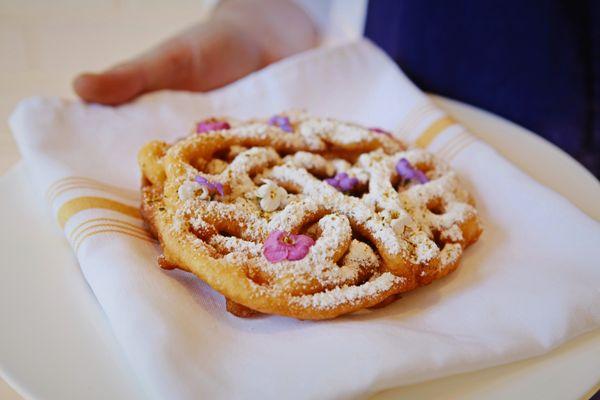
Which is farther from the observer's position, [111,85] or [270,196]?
[111,85]

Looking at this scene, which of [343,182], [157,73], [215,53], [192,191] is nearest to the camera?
[192,191]

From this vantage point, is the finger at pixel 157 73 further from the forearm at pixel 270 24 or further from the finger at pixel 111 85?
the forearm at pixel 270 24

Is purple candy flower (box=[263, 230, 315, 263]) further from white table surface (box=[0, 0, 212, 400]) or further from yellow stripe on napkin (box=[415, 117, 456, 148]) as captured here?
white table surface (box=[0, 0, 212, 400])

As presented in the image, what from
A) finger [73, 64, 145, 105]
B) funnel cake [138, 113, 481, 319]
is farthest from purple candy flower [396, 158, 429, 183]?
finger [73, 64, 145, 105]

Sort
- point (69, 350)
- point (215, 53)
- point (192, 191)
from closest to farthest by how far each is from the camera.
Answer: point (69, 350)
point (192, 191)
point (215, 53)

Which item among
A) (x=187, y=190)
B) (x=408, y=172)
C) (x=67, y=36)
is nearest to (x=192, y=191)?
(x=187, y=190)

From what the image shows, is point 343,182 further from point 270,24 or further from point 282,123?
point 270,24

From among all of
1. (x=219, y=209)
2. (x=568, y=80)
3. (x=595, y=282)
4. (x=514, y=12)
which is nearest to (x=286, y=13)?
(x=514, y=12)
